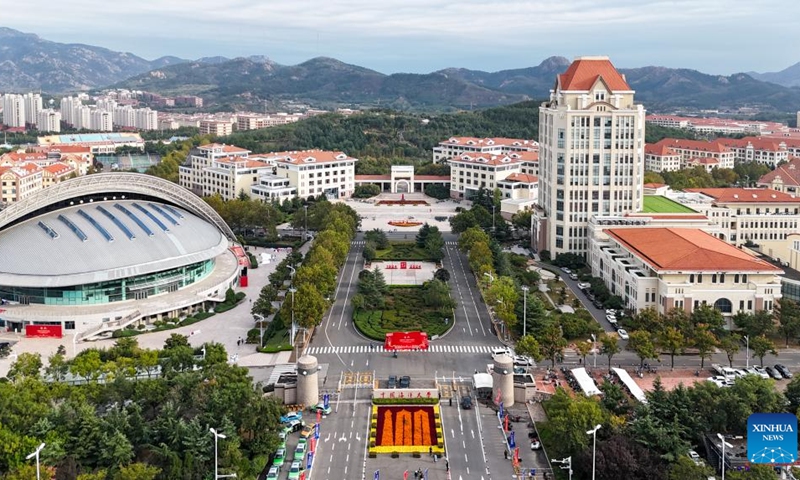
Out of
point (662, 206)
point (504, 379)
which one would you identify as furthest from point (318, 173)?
point (504, 379)

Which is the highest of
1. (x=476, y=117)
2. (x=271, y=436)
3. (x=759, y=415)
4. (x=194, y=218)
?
(x=476, y=117)

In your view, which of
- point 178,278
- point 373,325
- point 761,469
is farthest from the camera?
point 178,278

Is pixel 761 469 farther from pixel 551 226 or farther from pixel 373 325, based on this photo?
pixel 551 226

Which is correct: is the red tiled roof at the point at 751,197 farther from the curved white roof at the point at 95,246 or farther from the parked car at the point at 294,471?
the parked car at the point at 294,471

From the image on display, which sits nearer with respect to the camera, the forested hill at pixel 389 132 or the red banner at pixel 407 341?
the red banner at pixel 407 341

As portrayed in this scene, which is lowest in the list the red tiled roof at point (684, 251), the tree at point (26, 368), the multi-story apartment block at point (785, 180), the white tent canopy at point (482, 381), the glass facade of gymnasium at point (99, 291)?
the white tent canopy at point (482, 381)

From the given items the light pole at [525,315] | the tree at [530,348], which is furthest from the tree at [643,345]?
the light pole at [525,315]

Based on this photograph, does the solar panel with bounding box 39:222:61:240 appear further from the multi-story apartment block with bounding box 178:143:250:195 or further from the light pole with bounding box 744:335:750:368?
the multi-story apartment block with bounding box 178:143:250:195

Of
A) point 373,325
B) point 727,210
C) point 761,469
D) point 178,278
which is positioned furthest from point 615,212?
point 761,469
